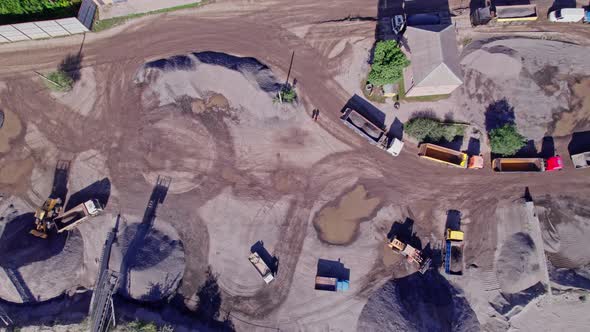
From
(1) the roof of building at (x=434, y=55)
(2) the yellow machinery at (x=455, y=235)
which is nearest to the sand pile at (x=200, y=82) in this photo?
(1) the roof of building at (x=434, y=55)

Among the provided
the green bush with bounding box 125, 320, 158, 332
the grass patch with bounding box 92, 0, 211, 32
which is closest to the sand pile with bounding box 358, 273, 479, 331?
the green bush with bounding box 125, 320, 158, 332

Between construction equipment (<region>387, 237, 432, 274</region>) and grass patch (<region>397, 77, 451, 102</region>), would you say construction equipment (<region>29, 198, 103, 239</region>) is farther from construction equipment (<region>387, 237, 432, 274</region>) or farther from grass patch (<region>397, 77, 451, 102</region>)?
grass patch (<region>397, 77, 451, 102</region>)

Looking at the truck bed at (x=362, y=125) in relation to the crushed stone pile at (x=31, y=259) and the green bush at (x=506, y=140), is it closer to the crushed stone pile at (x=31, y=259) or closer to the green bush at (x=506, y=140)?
the green bush at (x=506, y=140)

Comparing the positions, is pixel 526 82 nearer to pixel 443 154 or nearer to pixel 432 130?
pixel 432 130

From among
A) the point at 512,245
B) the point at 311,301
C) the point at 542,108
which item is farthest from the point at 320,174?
the point at 542,108

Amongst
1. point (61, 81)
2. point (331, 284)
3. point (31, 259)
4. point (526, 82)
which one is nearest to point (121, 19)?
point (61, 81)
